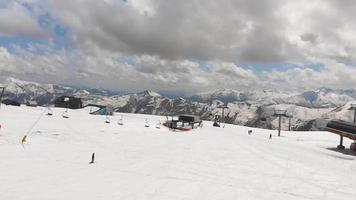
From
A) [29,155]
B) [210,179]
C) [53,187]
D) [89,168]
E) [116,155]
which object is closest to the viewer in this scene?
[53,187]

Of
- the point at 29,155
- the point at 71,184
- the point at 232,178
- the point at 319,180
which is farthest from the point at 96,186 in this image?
the point at 319,180

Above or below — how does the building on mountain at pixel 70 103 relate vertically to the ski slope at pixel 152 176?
above

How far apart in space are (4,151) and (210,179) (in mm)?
16988

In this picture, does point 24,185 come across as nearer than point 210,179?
Yes

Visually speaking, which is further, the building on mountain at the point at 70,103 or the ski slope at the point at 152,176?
the building on mountain at the point at 70,103

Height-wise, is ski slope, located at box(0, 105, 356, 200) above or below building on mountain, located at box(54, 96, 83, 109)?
below

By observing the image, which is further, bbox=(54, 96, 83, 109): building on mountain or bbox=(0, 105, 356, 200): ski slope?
bbox=(54, 96, 83, 109): building on mountain

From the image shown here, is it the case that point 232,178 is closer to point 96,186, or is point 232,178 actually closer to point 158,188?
point 158,188

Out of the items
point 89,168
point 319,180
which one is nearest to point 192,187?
point 89,168

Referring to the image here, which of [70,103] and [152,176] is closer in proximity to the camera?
[152,176]

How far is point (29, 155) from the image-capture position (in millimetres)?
25781

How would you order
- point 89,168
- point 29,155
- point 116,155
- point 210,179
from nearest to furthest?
point 210,179, point 89,168, point 29,155, point 116,155

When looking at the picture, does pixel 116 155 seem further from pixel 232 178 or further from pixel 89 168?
pixel 232 178

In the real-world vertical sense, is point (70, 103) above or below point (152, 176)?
above
